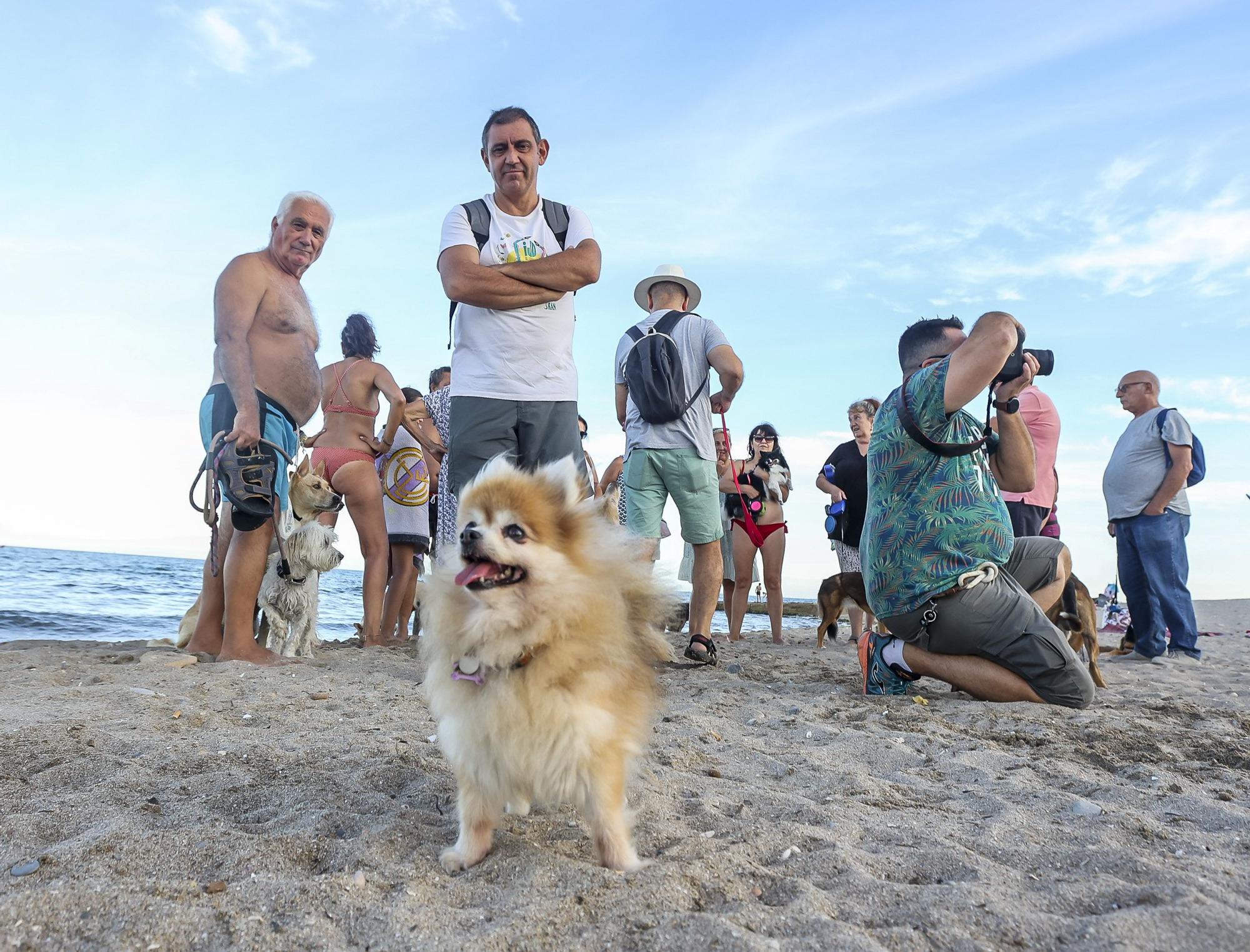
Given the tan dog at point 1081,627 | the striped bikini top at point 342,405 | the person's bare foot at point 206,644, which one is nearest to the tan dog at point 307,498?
the striped bikini top at point 342,405

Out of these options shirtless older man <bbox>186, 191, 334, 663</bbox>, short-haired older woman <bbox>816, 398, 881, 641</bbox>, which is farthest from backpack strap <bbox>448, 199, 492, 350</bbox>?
short-haired older woman <bbox>816, 398, 881, 641</bbox>

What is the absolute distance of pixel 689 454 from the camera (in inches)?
222

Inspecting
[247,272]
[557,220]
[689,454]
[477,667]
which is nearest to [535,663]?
[477,667]

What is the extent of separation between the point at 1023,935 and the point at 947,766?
1.57 meters

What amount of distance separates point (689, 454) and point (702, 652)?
1.38 m

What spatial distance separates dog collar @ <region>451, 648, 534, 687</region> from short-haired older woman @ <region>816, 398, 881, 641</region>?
19.4ft

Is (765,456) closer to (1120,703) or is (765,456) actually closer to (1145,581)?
(1145,581)

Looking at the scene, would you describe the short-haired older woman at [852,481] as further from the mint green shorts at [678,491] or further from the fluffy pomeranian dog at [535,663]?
the fluffy pomeranian dog at [535,663]

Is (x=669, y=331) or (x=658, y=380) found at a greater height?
(x=669, y=331)

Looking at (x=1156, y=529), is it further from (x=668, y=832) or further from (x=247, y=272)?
(x=247, y=272)

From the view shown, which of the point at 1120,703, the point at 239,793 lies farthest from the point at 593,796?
the point at 1120,703

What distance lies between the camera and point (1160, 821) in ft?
8.07

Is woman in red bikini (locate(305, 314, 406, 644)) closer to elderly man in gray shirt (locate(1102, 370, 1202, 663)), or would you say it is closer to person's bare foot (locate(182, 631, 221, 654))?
person's bare foot (locate(182, 631, 221, 654))

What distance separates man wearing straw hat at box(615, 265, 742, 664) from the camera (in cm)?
565
